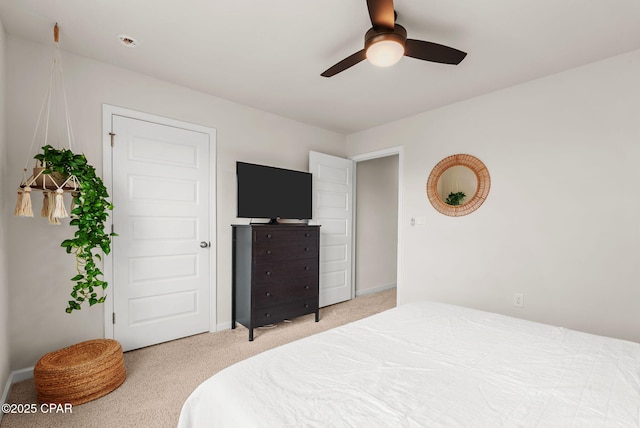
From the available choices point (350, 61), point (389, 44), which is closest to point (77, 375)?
point (350, 61)

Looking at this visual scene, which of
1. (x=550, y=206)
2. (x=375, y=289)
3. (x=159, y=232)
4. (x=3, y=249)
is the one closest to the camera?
(x=3, y=249)

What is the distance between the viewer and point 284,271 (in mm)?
3186

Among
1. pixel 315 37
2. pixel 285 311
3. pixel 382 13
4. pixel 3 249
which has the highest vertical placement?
pixel 315 37

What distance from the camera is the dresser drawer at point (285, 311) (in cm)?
299

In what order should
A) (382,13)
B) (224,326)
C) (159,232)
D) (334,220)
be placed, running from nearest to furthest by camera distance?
(382,13), (159,232), (224,326), (334,220)

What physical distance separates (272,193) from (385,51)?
1953 mm

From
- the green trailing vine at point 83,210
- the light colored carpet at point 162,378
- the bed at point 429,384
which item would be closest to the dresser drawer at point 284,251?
the light colored carpet at point 162,378

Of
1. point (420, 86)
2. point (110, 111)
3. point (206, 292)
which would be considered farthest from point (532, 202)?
point (110, 111)

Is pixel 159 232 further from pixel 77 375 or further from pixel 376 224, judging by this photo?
pixel 376 224

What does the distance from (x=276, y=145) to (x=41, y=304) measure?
8.42ft

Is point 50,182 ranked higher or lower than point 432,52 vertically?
lower

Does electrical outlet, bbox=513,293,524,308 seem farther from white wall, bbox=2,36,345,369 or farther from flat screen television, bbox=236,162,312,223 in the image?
white wall, bbox=2,36,345,369

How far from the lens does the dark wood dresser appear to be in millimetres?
2945

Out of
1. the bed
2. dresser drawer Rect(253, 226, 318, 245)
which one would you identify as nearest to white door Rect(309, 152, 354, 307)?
dresser drawer Rect(253, 226, 318, 245)
